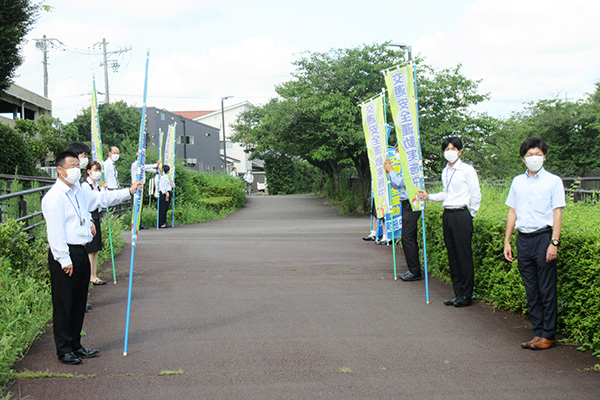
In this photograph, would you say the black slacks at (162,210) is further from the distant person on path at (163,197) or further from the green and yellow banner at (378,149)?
the green and yellow banner at (378,149)

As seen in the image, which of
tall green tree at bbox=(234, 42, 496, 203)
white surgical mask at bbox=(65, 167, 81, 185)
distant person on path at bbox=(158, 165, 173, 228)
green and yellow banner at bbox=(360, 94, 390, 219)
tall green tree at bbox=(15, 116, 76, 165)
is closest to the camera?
white surgical mask at bbox=(65, 167, 81, 185)

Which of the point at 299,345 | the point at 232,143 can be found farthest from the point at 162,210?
the point at 232,143

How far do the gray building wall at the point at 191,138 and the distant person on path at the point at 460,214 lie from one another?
4123 cm

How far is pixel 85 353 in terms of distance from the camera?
189 inches

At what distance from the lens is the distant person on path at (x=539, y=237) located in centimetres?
489

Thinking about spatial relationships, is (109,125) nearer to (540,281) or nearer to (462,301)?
(462,301)

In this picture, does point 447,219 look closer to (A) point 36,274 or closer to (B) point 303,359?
(B) point 303,359

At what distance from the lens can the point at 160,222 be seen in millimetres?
16984

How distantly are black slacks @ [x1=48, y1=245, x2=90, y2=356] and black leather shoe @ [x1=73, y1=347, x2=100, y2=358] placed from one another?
4cm

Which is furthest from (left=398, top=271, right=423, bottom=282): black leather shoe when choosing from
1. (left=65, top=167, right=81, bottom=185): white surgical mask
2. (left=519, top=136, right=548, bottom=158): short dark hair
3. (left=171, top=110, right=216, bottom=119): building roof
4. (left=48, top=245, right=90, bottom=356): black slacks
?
(left=171, top=110, right=216, bottom=119): building roof

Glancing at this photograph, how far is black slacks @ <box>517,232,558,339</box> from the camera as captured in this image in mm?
4910

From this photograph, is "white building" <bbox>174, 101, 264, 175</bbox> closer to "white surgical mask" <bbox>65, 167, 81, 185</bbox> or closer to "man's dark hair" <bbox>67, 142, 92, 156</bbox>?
"man's dark hair" <bbox>67, 142, 92, 156</bbox>

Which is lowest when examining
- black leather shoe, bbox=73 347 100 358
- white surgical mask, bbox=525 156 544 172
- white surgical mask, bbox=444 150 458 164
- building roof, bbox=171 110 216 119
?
black leather shoe, bbox=73 347 100 358

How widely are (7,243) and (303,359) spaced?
3.66 meters
